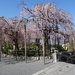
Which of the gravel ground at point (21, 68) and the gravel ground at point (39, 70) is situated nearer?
the gravel ground at point (39, 70)

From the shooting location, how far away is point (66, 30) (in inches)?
682

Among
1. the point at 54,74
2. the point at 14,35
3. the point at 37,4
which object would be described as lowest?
the point at 54,74

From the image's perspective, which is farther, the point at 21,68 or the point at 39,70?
the point at 21,68

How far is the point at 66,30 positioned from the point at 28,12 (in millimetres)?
3952

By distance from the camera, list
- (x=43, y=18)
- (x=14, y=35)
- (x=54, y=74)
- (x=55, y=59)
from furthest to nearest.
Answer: (x=14, y=35) < (x=43, y=18) < (x=55, y=59) < (x=54, y=74)

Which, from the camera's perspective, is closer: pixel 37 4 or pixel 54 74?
pixel 54 74

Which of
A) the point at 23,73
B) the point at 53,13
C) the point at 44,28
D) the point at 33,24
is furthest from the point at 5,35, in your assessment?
the point at 23,73

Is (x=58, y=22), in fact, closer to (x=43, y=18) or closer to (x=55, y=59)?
(x=43, y=18)

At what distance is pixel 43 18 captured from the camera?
1539cm

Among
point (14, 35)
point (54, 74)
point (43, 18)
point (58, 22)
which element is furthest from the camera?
point (14, 35)

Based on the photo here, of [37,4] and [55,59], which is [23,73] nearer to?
[55,59]

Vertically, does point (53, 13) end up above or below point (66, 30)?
above

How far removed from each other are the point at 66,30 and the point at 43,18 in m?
3.10

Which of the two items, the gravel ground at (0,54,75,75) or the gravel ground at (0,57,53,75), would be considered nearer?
the gravel ground at (0,54,75,75)
